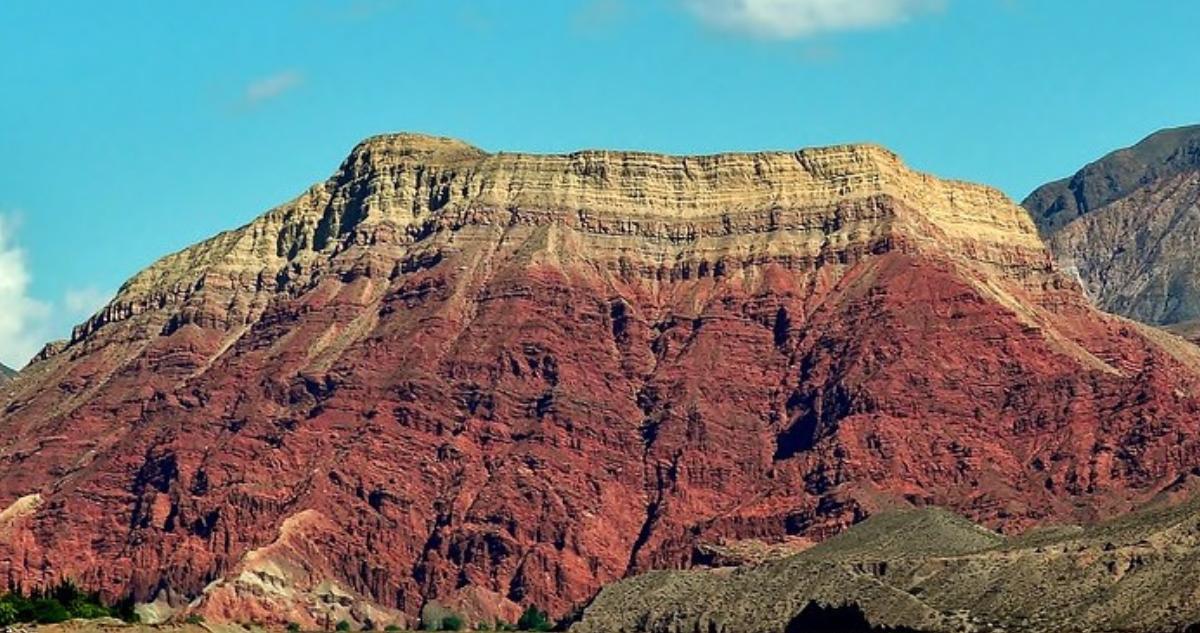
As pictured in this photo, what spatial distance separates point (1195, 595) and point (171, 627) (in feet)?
Result: 215

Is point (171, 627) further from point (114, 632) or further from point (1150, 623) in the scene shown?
point (1150, 623)

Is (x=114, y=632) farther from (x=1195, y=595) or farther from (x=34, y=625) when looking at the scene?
(x=1195, y=595)

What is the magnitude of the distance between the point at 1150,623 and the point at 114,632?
65.0m

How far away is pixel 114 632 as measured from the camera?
622 feet

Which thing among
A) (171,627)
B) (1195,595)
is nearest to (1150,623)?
(1195,595)

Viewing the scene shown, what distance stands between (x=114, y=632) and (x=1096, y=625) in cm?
6256

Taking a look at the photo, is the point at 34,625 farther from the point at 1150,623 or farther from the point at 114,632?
the point at 1150,623

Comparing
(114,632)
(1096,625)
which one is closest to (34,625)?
(114,632)

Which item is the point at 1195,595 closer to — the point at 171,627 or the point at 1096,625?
the point at 1096,625

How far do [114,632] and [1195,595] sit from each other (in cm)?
6812

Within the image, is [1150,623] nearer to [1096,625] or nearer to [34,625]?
[1096,625]

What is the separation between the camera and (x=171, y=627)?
199750 mm

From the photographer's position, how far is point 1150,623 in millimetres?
196500

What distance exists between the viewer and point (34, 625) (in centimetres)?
19100
